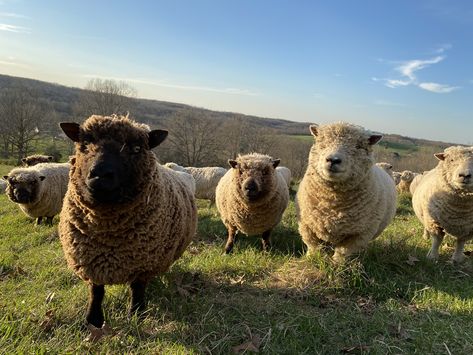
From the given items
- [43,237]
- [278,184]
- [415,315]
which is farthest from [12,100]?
[415,315]

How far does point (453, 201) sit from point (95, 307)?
5.41 m

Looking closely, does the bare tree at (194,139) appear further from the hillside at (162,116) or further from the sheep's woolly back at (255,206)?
the sheep's woolly back at (255,206)

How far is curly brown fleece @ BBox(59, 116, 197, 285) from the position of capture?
3.68m

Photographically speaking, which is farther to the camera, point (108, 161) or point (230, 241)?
point (230, 241)

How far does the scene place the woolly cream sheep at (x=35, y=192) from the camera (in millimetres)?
9907

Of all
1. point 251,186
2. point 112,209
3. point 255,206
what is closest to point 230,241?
point 255,206

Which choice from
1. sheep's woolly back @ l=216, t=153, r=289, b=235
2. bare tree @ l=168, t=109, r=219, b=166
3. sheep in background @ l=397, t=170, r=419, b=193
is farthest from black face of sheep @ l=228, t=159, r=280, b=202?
bare tree @ l=168, t=109, r=219, b=166

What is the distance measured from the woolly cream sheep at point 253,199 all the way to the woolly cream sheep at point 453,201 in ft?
8.60

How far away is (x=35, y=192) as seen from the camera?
999 cm

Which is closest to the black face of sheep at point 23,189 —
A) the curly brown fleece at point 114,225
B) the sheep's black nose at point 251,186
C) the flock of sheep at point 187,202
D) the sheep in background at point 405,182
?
the flock of sheep at point 187,202

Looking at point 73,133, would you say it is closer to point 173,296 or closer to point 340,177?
point 173,296

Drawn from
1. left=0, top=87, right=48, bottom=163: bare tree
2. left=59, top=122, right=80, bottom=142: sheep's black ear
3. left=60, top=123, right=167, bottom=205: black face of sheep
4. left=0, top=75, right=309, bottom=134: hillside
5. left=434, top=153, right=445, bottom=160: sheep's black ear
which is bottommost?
left=0, top=87, right=48, bottom=163: bare tree

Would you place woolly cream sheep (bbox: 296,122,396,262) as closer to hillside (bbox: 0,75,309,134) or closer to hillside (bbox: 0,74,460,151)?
hillside (bbox: 0,74,460,151)

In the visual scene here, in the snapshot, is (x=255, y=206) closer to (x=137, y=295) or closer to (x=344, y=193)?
(x=344, y=193)
